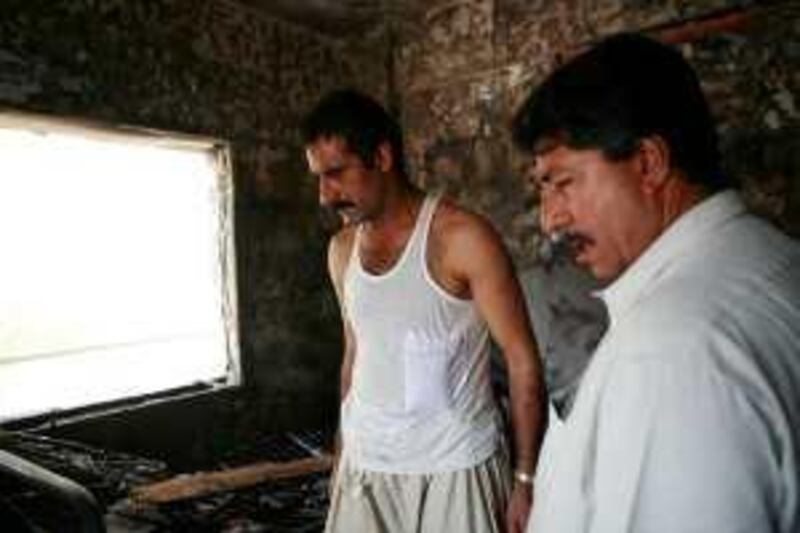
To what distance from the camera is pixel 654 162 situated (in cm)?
125

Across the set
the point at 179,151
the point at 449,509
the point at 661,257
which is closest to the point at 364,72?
the point at 179,151

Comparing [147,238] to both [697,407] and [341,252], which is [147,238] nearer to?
[341,252]

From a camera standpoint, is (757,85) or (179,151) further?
(179,151)

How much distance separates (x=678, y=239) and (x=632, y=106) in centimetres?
23

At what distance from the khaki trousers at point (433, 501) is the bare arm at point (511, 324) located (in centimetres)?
6

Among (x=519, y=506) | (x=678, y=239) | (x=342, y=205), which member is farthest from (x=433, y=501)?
(x=678, y=239)

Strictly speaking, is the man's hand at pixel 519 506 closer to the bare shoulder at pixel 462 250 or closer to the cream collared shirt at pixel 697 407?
the bare shoulder at pixel 462 250

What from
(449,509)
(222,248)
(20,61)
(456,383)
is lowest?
(449,509)

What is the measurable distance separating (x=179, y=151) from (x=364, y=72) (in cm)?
166

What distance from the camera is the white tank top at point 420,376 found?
2.34 m

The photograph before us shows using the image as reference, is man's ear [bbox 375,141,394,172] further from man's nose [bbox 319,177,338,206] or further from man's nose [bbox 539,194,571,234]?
man's nose [bbox 539,194,571,234]

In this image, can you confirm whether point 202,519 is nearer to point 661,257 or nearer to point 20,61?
point 20,61

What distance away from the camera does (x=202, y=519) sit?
328 cm

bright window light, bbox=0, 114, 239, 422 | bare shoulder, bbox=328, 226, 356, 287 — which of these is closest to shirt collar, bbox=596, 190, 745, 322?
bare shoulder, bbox=328, 226, 356, 287
